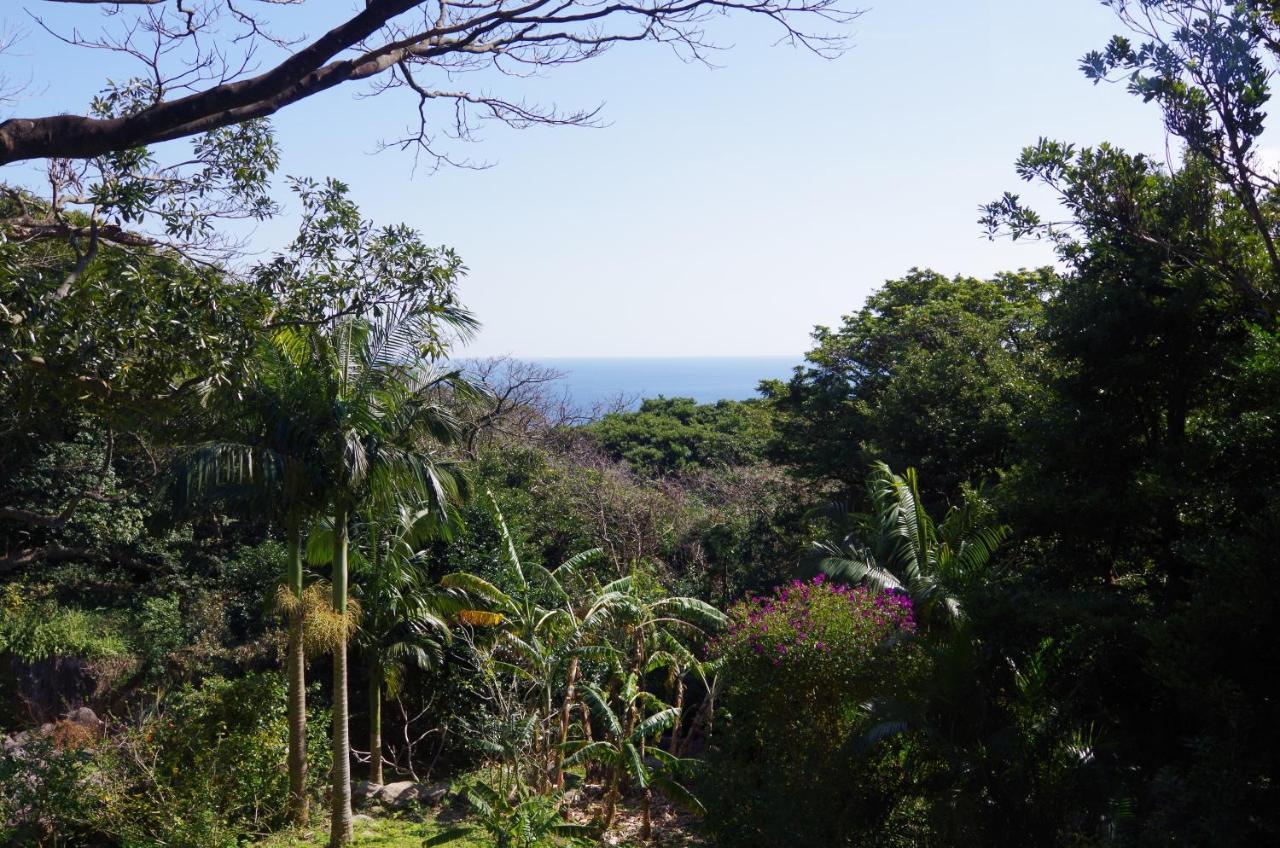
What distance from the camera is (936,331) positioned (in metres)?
16.7

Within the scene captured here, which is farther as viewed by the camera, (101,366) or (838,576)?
(838,576)

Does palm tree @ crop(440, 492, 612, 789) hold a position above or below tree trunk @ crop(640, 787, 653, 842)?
above

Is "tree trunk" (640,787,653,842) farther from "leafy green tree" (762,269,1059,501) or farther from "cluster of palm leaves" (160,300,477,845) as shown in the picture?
"leafy green tree" (762,269,1059,501)

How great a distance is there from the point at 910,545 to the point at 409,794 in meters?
7.65

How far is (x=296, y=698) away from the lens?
36.7 feet

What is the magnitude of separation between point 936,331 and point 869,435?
7.09ft

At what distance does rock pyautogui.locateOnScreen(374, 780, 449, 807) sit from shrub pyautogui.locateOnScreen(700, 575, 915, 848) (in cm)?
573

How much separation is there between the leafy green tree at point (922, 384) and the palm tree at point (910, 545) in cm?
123

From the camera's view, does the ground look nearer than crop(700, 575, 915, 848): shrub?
No

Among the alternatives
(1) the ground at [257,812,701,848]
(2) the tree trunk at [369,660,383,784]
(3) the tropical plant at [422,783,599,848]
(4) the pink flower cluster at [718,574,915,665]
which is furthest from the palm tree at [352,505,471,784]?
(4) the pink flower cluster at [718,574,915,665]

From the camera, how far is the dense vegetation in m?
6.47

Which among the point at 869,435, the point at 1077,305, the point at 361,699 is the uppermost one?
the point at 1077,305

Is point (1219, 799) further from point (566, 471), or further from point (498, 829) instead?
point (566, 471)

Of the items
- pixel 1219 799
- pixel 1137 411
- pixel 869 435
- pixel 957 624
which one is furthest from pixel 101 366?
pixel 869 435
